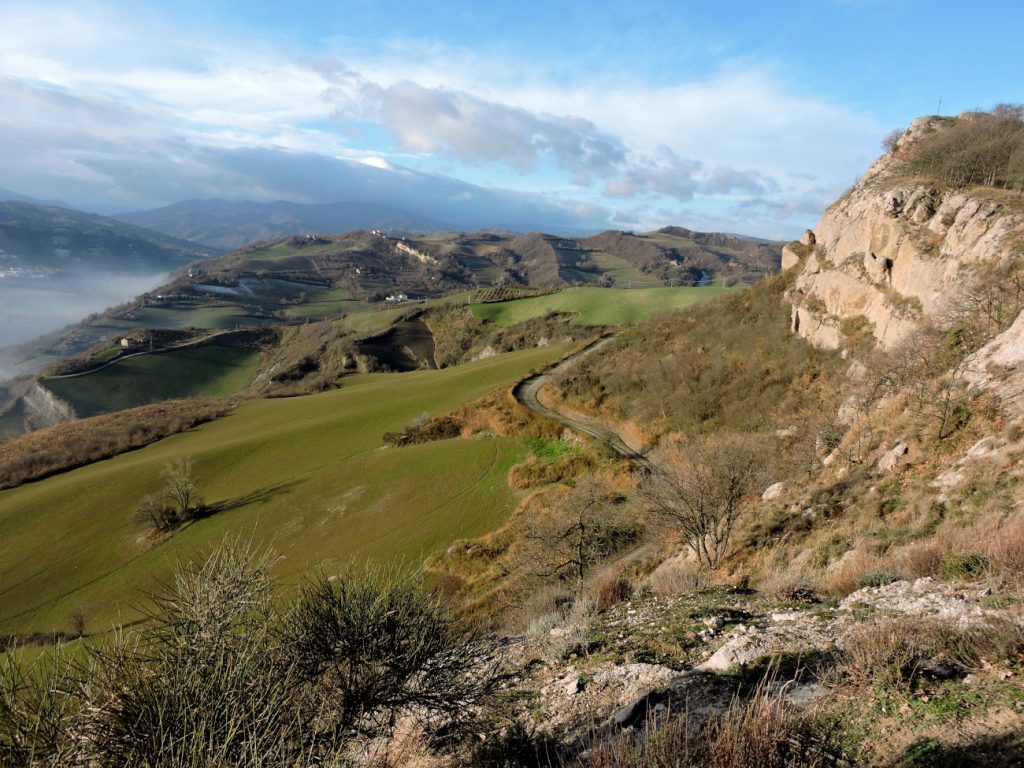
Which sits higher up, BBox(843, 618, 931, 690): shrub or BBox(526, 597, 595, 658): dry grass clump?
BBox(843, 618, 931, 690): shrub

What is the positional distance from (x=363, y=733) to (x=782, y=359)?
35.8 m

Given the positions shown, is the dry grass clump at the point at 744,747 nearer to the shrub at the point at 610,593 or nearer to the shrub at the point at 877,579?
the shrub at the point at 877,579

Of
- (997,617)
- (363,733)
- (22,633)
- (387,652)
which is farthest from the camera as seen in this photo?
(22,633)

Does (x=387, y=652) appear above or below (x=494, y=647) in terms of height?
above

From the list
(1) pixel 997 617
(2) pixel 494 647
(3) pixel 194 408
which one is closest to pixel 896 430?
(1) pixel 997 617

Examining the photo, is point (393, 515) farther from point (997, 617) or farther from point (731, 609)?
point (997, 617)

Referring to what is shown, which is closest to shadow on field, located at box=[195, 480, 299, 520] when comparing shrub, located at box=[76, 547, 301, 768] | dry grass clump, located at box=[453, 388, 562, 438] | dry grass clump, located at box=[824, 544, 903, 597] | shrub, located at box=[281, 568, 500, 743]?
dry grass clump, located at box=[453, 388, 562, 438]

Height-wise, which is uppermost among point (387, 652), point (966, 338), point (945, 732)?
point (966, 338)

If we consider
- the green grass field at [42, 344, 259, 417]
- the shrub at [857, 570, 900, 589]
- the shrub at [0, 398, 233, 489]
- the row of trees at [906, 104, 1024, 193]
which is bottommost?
the green grass field at [42, 344, 259, 417]

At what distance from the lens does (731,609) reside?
9.31 metres

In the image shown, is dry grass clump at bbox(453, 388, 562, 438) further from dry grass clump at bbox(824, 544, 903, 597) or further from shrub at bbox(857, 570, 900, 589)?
shrub at bbox(857, 570, 900, 589)

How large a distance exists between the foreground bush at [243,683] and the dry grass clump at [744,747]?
251cm

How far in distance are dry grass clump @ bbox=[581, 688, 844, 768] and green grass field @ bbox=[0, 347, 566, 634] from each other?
22.9 m

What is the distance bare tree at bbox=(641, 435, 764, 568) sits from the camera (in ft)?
51.6
